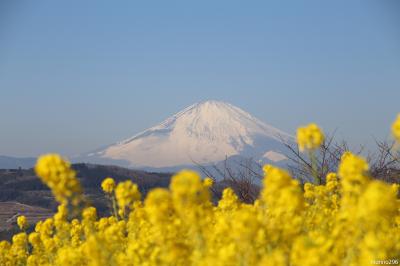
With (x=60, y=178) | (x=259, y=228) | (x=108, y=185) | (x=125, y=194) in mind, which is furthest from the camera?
(x=108, y=185)

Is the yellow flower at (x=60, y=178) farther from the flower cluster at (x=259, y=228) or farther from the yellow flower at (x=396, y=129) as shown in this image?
the yellow flower at (x=396, y=129)

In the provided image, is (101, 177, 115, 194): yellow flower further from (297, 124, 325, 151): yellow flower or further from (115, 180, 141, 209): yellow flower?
Result: (297, 124, 325, 151): yellow flower

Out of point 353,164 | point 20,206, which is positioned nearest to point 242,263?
point 353,164

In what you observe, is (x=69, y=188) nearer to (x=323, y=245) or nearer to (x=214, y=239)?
(x=214, y=239)

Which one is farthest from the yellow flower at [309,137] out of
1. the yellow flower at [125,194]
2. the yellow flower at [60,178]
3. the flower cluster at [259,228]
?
the yellow flower at [60,178]

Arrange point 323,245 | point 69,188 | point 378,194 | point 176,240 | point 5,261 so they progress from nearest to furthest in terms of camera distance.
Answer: point 378,194 < point 323,245 < point 69,188 < point 176,240 < point 5,261

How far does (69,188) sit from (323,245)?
2162mm

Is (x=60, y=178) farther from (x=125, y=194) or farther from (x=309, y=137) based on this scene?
(x=309, y=137)

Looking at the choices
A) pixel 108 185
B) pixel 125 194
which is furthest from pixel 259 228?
pixel 108 185

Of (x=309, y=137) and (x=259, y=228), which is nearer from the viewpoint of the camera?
(x=259, y=228)

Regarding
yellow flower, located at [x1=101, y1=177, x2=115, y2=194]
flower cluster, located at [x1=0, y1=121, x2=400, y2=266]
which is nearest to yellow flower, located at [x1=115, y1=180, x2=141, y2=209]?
flower cluster, located at [x1=0, y1=121, x2=400, y2=266]

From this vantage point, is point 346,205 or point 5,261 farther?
point 5,261

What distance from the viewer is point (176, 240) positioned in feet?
17.5

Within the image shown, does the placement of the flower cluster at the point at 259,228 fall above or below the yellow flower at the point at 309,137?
below
